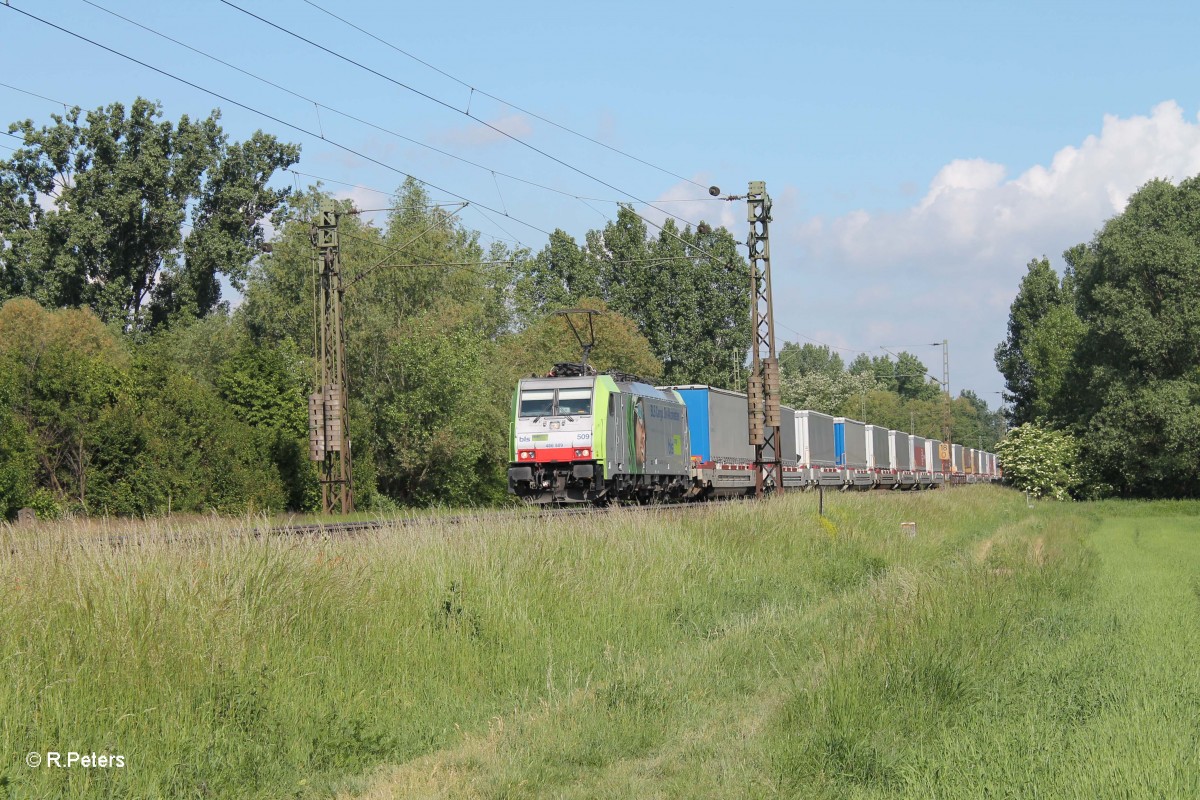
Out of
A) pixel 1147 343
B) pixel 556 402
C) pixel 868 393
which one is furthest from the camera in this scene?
pixel 868 393

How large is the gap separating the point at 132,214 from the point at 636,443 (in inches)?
1667

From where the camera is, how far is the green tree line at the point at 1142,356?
51469 millimetres

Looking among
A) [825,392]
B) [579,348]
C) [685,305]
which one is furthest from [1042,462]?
[825,392]

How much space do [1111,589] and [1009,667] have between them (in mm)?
7936

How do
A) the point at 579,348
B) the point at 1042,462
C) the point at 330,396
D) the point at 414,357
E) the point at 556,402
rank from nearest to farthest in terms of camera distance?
the point at 556,402, the point at 330,396, the point at 414,357, the point at 1042,462, the point at 579,348

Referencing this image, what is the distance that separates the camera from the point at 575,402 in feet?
91.6

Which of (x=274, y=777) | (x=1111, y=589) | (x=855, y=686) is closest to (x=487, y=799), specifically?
(x=274, y=777)

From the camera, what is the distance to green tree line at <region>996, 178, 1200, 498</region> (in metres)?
51.5

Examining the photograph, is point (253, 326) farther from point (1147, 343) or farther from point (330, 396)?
point (1147, 343)

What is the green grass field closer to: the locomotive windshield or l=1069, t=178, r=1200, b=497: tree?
the locomotive windshield

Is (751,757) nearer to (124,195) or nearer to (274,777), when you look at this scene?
(274,777)

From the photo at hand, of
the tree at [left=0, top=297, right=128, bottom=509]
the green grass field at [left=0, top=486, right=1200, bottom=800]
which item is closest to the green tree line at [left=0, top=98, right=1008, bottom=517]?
the tree at [left=0, top=297, right=128, bottom=509]

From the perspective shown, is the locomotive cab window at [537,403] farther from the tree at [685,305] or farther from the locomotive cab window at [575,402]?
the tree at [685,305]

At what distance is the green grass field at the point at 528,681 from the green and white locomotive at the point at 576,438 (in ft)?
46.0
